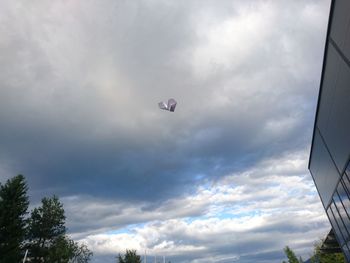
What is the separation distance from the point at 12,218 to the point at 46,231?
39.1 feet

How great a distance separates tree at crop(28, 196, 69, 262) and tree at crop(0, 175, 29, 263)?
676cm

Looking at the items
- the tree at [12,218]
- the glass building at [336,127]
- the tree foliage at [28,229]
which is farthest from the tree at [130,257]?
the glass building at [336,127]

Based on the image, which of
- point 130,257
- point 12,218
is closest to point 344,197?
point 12,218

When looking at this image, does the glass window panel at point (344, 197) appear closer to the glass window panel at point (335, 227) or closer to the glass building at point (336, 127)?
the glass building at point (336, 127)

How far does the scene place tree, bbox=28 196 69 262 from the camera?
49.1 m

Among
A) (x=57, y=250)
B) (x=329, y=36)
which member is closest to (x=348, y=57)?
(x=329, y=36)

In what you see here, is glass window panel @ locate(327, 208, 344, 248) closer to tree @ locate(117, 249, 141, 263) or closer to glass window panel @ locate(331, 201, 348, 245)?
glass window panel @ locate(331, 201, 348, 245)

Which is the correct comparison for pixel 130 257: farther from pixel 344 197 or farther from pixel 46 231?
pixel 344 197

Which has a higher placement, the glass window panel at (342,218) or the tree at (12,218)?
the tree at (12,218)

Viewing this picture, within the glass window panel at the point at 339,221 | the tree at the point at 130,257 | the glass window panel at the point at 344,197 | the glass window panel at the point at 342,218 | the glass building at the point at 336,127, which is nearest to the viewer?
the glass building at the point at 336,127

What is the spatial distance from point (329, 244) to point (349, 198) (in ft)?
67.5

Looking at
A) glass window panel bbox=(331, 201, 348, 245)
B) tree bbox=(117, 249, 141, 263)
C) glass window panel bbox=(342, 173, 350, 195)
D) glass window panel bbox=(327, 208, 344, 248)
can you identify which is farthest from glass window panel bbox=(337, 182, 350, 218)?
tree bbox=(117, 249, 141, 263)

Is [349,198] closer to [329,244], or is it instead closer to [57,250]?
[329,244]

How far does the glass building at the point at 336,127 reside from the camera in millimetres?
15953
